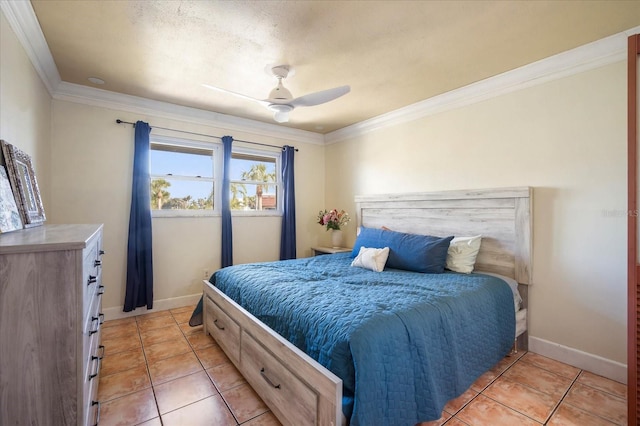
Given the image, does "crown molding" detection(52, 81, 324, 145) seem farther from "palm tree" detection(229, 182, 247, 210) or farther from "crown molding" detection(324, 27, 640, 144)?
"crown molding" detection(324, 27, 640, 144)

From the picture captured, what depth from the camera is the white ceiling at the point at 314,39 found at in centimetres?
186

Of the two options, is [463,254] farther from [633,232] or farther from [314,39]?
[314,39]

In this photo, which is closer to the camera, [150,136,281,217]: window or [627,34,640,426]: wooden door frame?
[627,34,640,426]: wooden door frame

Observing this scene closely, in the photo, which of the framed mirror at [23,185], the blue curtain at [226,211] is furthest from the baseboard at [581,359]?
the framed mirror at [23,185]

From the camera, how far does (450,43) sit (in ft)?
7.35

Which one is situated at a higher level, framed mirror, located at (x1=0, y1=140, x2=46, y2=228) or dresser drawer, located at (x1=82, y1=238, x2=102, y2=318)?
framed mirror, located at (x1=0, y1=140, x2=46, y2=228)

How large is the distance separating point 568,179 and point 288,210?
131 inches

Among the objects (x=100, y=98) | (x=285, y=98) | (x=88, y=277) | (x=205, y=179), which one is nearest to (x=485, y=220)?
(x=285, y=98)

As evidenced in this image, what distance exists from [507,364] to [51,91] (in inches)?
195

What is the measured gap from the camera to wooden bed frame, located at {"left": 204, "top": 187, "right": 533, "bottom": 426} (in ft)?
4.69

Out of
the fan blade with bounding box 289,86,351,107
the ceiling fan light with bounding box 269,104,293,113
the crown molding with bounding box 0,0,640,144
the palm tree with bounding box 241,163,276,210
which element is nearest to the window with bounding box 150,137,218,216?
the crown molding with bounding box 0,0,640,144

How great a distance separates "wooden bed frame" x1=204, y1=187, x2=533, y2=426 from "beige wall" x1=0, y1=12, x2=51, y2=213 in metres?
1.81

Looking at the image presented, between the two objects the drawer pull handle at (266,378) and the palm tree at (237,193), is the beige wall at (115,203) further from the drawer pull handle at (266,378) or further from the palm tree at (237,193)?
the drawer pull handle at (266,378)

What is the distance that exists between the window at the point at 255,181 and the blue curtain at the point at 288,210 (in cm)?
17
